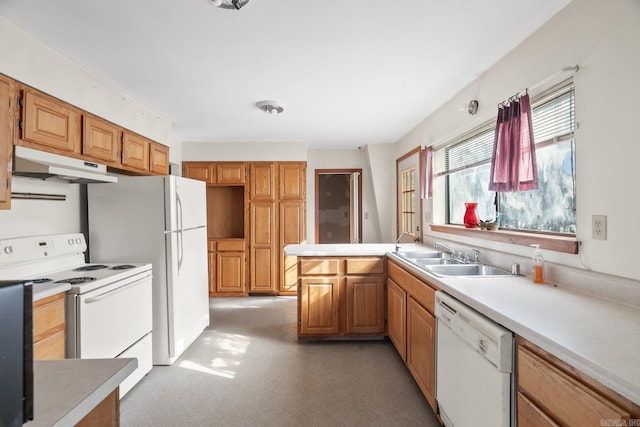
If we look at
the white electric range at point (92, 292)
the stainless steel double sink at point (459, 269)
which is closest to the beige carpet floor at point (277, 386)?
the white electric range at point (92, 292)

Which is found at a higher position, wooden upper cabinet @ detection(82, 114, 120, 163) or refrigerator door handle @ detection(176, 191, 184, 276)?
wooden upper cabinet @ detection(82, 114, 120, 163)

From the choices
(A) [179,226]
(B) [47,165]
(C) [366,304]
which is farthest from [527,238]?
(B) [47,165]

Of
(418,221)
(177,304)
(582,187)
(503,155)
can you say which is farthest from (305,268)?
(582,187)

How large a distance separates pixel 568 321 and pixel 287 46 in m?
2.12

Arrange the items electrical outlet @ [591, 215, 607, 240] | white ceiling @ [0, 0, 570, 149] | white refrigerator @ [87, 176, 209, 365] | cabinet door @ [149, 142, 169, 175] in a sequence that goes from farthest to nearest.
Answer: cabinet door @ [149, 142, 169, 175], white refrigerator @ [87, 176, 209, 365], white ceiling @ [0, 0, 570, 149], electrical outlet @ [591, 215, 607, 240]

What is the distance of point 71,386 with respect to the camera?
76 cm

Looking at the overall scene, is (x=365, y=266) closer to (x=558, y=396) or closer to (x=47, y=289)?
(x=558, y=396)

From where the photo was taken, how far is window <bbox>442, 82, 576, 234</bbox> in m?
1.77

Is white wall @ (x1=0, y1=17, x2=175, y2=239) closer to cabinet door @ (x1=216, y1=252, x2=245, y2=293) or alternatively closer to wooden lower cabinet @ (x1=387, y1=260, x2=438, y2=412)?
cabinet door @ (x1=216, y1=252, x2=245, y2=293)

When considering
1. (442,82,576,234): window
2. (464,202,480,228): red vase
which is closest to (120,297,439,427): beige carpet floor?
(464,202,480,228): red vase

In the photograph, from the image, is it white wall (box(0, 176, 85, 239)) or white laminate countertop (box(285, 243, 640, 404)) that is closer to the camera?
white laminate countertop (box(285, 243, 640, 404))

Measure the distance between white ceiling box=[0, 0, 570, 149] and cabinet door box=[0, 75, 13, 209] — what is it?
1.33 feet

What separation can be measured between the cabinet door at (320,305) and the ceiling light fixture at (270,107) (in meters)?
1.75

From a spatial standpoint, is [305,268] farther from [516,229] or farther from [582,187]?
[582,187]
